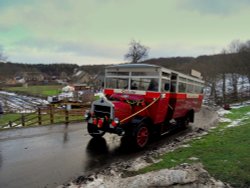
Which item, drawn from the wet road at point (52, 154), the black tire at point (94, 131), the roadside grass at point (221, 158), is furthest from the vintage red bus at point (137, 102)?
the roadside grass at point (221, 158)

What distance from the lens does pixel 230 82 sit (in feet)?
125

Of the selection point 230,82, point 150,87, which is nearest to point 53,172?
point 150,87

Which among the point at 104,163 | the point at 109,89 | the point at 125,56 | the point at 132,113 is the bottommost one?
the point at 104,163

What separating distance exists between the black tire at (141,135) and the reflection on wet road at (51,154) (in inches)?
16.9

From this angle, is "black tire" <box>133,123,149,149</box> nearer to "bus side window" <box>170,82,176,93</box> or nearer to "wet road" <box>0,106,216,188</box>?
"wet road" <box>0,106,216,188</box>

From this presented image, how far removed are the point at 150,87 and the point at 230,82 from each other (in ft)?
104

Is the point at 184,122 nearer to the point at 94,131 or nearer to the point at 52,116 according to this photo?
the point at 94,131

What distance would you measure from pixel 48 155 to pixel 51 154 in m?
0.13

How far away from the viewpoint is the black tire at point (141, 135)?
902 centimetres

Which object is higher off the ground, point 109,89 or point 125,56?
point 125,56

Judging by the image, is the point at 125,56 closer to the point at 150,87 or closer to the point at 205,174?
the point at 150,87

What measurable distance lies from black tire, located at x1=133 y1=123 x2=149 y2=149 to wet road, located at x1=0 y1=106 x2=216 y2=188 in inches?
13.1

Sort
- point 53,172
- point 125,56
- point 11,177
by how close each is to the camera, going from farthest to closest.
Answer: point 125,56, point 53,172, point 11,177

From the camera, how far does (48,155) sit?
8000 mm
